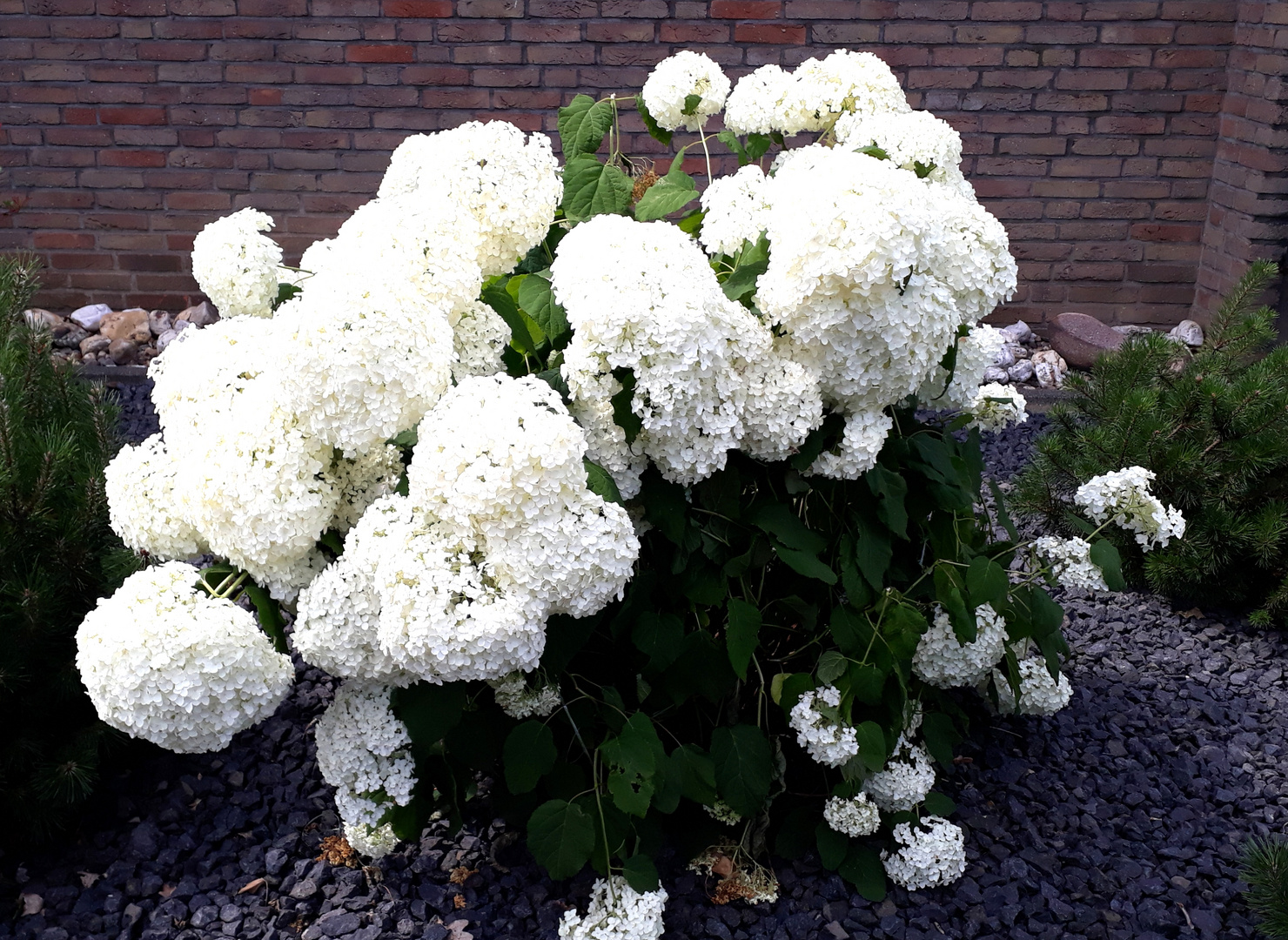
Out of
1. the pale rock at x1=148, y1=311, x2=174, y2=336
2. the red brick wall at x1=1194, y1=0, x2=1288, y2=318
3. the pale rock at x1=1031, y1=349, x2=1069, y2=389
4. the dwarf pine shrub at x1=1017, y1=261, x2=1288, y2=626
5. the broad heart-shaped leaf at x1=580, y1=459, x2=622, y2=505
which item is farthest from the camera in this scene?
the pale rock at x1=148, y1=311, x2=174, y2=336

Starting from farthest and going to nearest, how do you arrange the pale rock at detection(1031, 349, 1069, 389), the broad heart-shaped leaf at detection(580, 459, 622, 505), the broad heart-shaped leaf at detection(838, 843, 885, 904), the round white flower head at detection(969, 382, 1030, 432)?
the pale rock at detection(1031, 349, 1069, 389) → the round white flower head at detection(969, 382, 1030, 432) → the broad heart-shaped leaf at detection(838, 843, 885, 904) → the broad heart-shaped leaf at detection(580, 459, 622, 505)

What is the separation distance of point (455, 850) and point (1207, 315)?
14.2 ft

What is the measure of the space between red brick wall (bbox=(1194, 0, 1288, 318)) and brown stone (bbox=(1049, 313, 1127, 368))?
0.53 meters

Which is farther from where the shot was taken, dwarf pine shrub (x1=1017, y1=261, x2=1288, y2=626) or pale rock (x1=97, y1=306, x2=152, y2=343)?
pale rock (x1=97, y1=306, x2=152, y2=343)

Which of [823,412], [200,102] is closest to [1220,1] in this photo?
[823,412]

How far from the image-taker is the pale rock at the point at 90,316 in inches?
204

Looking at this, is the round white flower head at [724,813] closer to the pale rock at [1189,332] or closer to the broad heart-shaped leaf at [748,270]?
the broad heart-shaped leaf at [748,270]

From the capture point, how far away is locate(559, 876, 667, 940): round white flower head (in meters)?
1.83

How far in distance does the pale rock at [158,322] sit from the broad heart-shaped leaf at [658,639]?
4.07m

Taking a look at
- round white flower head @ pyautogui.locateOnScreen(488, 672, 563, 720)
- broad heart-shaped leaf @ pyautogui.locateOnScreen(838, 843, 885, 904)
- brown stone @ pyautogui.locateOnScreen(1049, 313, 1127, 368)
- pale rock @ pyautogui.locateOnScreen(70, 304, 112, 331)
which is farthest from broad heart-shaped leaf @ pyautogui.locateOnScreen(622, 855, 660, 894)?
pale rock @ pyautogui.locateOnScreen(70, 304, 112, 331)

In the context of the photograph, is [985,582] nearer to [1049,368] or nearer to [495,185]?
[495,185]

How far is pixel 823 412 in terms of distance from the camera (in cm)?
180

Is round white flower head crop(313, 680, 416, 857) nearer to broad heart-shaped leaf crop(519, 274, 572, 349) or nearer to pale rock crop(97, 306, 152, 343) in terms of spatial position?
broad heart-shaped leaf crop(519, 274, 572, 349)

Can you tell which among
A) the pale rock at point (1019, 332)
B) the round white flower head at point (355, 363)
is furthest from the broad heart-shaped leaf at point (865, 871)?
the pale rock at point (1019, 332)
